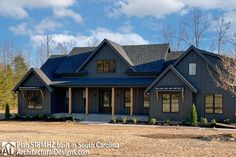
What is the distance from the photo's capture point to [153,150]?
14250 mm

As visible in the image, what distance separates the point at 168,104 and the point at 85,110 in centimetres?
886

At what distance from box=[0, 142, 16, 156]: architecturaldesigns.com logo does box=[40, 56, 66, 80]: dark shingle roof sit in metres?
19.8

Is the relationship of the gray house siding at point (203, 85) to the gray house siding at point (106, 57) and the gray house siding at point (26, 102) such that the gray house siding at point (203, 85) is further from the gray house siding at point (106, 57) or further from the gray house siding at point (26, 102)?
the gray house siding at point (26, 102)

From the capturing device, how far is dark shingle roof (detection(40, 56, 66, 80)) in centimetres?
3496

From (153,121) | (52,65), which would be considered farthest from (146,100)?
(52,65)

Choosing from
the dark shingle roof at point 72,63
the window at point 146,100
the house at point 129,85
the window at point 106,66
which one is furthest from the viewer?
the dark shingle roof at point 72,63

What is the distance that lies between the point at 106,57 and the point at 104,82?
9.51 feet

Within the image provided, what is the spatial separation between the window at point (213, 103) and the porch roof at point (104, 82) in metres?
5.23

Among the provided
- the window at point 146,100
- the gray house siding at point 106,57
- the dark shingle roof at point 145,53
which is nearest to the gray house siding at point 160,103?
the window at point 146,100

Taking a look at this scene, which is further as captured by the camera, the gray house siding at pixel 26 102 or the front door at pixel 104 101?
the front door at pixel 104 101

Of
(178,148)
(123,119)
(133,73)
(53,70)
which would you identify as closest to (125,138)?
(178,148)

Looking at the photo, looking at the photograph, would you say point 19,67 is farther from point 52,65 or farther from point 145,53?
point 145,53

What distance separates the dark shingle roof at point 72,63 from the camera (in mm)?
34844

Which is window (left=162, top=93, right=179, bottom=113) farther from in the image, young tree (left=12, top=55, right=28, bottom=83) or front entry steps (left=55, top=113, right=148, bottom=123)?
young tree (left=12, top=55, right=28, bottom=83)
